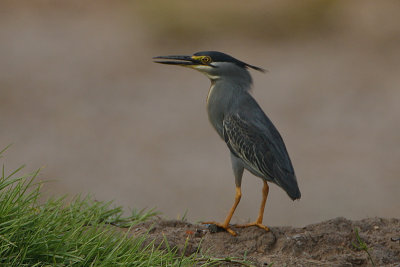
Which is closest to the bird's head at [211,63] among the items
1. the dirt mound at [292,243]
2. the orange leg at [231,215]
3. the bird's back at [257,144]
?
the bird's back at [257,144]

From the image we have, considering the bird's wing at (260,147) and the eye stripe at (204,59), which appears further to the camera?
the eye stripe at (204,59)

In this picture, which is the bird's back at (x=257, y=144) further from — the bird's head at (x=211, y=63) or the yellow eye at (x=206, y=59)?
the yellow eye at (x=206, y=59)

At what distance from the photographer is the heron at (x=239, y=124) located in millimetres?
5579

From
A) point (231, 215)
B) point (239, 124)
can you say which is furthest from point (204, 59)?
point (231, 215)

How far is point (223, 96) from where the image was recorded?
570 cm

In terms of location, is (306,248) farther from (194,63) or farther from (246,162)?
(194,63)

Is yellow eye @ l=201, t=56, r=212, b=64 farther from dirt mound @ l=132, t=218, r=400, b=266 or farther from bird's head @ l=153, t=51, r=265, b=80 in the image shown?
dirt mound @ l=132, t=218, r=400, b=266

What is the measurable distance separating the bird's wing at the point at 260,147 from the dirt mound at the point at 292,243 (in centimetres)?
47

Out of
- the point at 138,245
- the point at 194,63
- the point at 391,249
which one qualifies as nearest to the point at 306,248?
the point at 391,249

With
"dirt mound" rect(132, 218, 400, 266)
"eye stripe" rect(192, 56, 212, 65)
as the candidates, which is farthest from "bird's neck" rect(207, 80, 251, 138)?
"dirt mound" rect(132, 218, 400, 266)

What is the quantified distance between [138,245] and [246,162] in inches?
57.4

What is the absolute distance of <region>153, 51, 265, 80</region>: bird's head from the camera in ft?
18.5

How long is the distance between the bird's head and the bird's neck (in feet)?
0.29

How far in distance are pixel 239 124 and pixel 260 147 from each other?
11.2 inches
